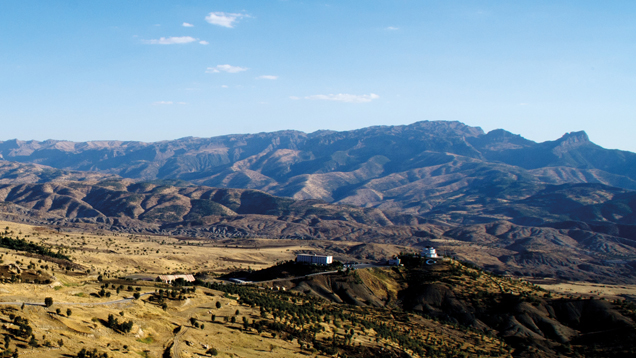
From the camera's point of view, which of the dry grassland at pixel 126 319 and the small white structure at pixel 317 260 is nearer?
the dry grassland at pixel 126 319

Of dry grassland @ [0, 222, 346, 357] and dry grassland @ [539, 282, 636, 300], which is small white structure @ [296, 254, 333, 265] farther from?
dry grassland @ [539, 282, 636, 300]

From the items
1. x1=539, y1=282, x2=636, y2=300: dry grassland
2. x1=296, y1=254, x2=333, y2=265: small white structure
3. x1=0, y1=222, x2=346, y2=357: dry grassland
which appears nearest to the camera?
x1=0, y1=222, x2=346, y2=357: dry grassland

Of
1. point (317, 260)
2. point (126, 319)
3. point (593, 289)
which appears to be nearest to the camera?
point (126, 319)

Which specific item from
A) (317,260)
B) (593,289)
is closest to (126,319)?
(317,260)

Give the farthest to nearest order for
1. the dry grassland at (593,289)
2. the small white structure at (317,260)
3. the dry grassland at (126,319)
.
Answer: the dry grassland at (593,289), the small white structure at (317,260), the dry grassland at (126,319)

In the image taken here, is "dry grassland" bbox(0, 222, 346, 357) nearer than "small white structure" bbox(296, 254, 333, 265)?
Yes

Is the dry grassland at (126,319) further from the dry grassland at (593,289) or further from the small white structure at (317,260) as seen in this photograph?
the dry grassland at (593,289)

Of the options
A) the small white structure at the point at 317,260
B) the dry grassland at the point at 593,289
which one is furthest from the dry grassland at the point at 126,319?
the dry grassland at the point at 593,289

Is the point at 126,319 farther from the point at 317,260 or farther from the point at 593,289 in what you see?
the point at 593,289

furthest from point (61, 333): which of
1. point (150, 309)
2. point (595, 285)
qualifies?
point (595, 285)

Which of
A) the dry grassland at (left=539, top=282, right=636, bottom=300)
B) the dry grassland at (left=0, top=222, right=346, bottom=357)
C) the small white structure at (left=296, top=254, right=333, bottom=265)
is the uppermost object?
the dry grassland at (left=0, top=222, right=346, bottom=357)

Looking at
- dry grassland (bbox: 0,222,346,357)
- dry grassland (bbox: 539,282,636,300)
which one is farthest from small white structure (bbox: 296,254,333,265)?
dry grassland (bbox: 539,282,636,300)

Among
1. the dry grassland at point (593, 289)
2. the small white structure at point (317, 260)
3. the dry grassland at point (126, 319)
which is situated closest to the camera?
the dry grassland at point (126, 319)

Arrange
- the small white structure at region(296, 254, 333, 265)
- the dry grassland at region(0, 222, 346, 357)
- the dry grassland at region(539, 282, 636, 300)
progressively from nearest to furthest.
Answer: the dry grassland at region(0, 222, 346, 357) → the small white structure at region(296, 254, 333, 265) → the dry grassland at region(539, 282, 636, 300)
